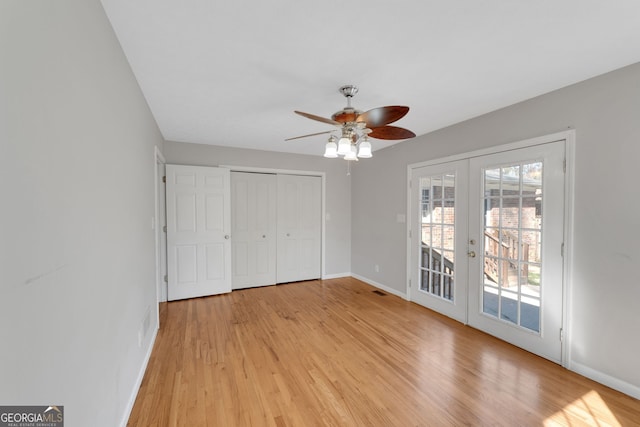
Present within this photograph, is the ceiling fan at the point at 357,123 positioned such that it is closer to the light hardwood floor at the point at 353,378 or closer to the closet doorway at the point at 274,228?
the light hardwood floor at the point at 353,378

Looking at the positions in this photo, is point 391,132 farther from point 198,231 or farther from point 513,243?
point 198,231

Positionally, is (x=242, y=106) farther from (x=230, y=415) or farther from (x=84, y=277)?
(x=230, y=415)

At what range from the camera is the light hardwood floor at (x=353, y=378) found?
176 cm

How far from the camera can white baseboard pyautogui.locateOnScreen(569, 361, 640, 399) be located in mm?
1944

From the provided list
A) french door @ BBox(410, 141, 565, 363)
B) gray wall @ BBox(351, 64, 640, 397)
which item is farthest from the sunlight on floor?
french door @ BBox(410, 141, 565, 363)

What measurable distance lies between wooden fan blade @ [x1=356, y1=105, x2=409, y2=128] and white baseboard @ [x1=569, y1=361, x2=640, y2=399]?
8.52 ft

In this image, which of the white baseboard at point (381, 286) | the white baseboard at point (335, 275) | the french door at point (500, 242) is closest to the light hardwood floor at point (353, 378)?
the french door at point (500, 242)

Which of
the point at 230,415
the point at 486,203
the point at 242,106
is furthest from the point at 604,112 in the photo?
the point at 230,415

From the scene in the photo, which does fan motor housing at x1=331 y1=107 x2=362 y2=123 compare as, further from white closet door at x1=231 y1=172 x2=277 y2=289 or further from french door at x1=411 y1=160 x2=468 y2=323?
white closet door at x1=231 y1=172 x2=277 y2=289

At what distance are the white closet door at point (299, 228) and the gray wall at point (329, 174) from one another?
20 centimetres

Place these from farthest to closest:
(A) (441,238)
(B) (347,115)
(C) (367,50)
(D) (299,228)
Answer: (D) (299,228)
(A) (441,238)
(B) (347,115)
(C) (367,50)

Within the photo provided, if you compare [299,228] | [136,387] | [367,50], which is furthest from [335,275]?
[367,50]

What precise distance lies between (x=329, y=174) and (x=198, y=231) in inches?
101

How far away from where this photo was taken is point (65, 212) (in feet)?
3.34
